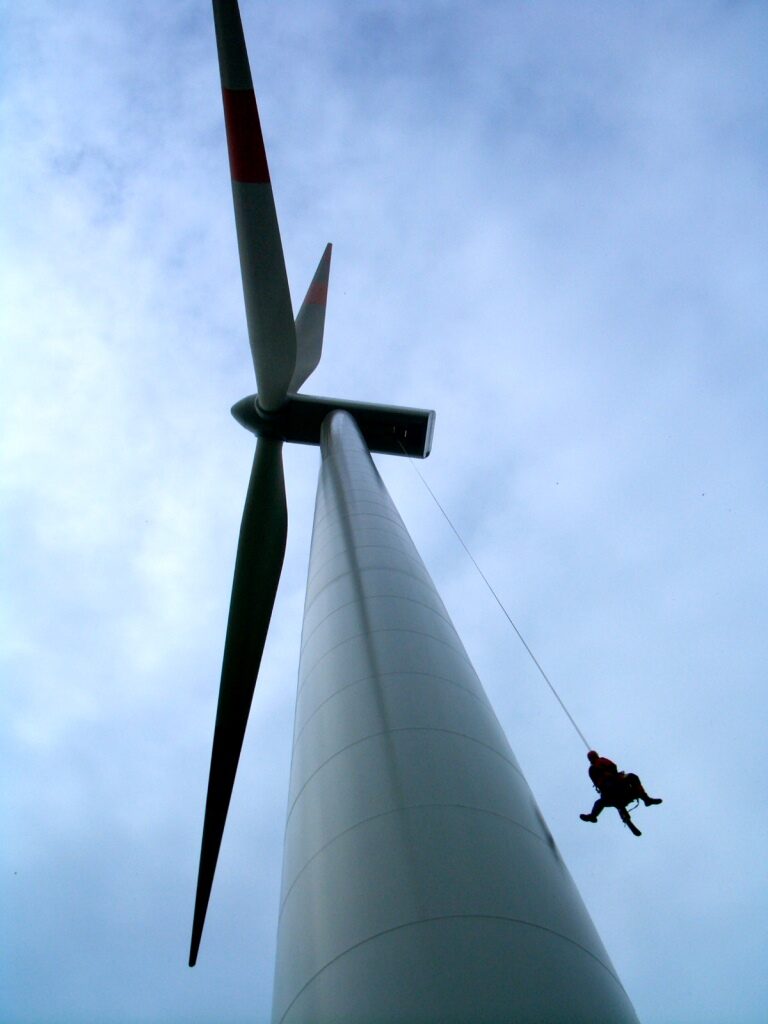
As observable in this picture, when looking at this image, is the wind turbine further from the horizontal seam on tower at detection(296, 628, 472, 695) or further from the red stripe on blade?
the red stripe on blade

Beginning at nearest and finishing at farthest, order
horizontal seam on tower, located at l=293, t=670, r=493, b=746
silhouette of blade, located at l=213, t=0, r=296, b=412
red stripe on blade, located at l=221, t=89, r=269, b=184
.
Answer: horizontal seam on tower, located at l=293, t=670, r=493, b=746 < silhouette of blade, located at l=213, t=0, r=296, b=412 < red stripe on blade, located at l=221, t=89, r=269, b=184

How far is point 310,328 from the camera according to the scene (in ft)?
73.8

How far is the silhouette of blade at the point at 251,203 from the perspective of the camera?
11672 mm

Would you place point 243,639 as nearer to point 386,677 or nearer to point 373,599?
point 373,599

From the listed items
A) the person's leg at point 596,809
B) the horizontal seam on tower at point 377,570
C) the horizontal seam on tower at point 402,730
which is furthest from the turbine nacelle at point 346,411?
the horizontal seam on tower at point 402,730

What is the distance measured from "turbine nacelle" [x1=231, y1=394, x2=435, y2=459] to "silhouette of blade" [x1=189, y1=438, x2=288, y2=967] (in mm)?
2619

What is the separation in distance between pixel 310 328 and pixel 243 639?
40.0 ft

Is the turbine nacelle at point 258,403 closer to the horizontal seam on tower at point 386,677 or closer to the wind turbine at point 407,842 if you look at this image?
the wind turbine at point 407,842

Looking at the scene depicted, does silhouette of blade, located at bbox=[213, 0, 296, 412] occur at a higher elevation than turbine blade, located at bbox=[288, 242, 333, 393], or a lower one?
lower

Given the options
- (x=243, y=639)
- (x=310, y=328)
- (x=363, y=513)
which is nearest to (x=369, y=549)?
(x=363, y=513)

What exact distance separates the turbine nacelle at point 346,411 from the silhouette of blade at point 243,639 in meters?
2.62

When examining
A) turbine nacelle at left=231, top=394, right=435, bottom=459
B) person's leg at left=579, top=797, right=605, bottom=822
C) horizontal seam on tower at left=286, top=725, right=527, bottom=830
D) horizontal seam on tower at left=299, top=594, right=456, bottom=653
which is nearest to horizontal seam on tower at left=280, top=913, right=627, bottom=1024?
horizontal seam on tower at left=286, top=725, right=527, bottom=830

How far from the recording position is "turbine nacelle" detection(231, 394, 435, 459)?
20906 mm

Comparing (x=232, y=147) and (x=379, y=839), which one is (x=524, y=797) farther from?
(x=232, y=147)
